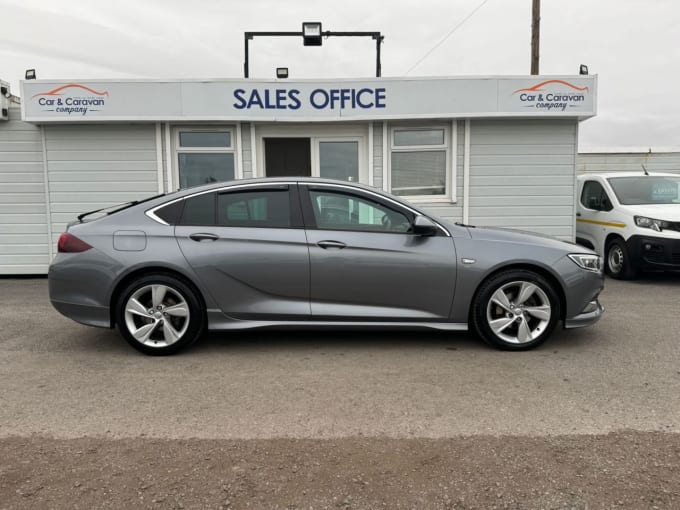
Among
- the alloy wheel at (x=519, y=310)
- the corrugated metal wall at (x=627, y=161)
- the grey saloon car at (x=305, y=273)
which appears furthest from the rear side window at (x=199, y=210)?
the corrugated metal wall at (x=627, y=161)

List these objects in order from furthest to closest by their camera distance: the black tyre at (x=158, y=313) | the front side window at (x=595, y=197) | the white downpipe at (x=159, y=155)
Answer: the front side window at (x=595, y=197), the white downpipe at (x=159, y=155), the black tyre at (x=158, y=313)

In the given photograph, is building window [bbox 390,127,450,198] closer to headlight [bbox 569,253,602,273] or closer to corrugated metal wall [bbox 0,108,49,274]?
headlight [bbox 569,253,602,273]

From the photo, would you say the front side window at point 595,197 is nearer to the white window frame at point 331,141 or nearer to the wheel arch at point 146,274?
the white window frame at point 331,141

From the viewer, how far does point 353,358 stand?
4344 millimetres

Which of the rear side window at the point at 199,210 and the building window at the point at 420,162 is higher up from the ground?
the building window at the point at 420,162

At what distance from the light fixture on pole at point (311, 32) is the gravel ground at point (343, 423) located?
7222mm

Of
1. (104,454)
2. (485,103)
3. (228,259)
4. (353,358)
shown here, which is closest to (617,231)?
(485,103)

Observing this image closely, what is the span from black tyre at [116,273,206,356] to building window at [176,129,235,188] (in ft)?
15.6

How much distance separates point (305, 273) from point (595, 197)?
7.07 metres

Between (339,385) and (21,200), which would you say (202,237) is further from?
(21,200)

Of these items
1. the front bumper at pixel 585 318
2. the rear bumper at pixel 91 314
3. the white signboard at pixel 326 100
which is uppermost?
the white signboard at pixel 326 100

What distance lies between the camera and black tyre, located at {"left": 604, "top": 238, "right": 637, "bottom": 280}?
8.17 m

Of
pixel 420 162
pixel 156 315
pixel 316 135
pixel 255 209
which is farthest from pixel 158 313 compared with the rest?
pixel 420 162

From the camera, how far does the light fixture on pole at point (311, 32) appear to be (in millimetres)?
10016
